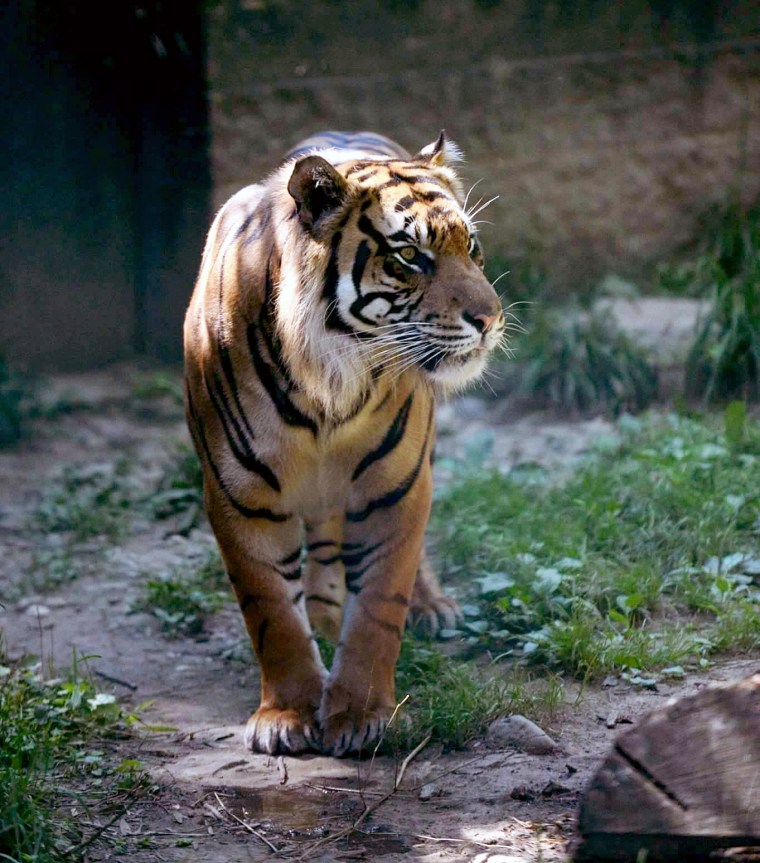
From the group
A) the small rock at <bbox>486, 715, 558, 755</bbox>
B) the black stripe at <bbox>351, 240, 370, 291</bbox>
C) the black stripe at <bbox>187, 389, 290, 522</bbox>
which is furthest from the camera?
the black stripe at <bbox>187, 389, 290, 522</bbox>

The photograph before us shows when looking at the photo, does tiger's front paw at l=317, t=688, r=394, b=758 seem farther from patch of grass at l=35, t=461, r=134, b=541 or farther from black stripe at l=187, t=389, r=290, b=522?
patch of grass at l=35, t=461, r=134, b=541

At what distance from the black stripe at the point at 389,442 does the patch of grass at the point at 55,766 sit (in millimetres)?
1045

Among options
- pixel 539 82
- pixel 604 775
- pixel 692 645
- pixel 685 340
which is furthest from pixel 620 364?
pixel 604 775

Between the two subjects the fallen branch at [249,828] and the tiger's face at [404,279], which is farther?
the tiger's face at [404,279]

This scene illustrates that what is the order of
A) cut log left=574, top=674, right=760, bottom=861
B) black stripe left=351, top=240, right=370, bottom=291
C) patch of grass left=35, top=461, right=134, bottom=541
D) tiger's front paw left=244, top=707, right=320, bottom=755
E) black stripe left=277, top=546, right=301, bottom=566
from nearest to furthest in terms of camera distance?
1. cut log left=574, top=674, right=760, bottom=861
2. black stripe left=351, top=240, right=370, bottom=291
3. tiger's front paw left=244, top=707, right=320, bottom=755
4. black stripe left=277, top=546, right=301, bottom=566
5. patch of grass left=35, top=461, right=134, bottom=541

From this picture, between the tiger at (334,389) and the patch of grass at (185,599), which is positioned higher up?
the tiger at (334,389)

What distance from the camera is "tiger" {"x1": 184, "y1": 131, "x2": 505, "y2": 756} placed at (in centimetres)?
326

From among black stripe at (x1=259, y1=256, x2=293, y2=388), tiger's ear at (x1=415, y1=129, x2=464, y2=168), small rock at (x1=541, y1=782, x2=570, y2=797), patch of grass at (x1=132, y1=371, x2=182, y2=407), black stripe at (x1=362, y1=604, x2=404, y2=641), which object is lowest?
small rock at (x1=541, y1=782, x2=570, y2=797)

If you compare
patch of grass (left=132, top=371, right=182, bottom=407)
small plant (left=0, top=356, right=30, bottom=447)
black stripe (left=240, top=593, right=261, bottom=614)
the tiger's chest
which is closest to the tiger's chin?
the tiger's chest

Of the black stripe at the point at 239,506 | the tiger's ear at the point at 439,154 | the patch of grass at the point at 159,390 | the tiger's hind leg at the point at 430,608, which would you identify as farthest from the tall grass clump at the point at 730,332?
the black stripe at the point at 239,506

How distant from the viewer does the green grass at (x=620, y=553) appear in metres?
3.66

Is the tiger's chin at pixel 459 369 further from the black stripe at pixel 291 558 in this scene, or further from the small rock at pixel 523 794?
the small rock at pixel 523 794

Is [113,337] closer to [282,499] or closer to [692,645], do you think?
[282,499]

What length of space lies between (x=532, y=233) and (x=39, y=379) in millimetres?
3327
